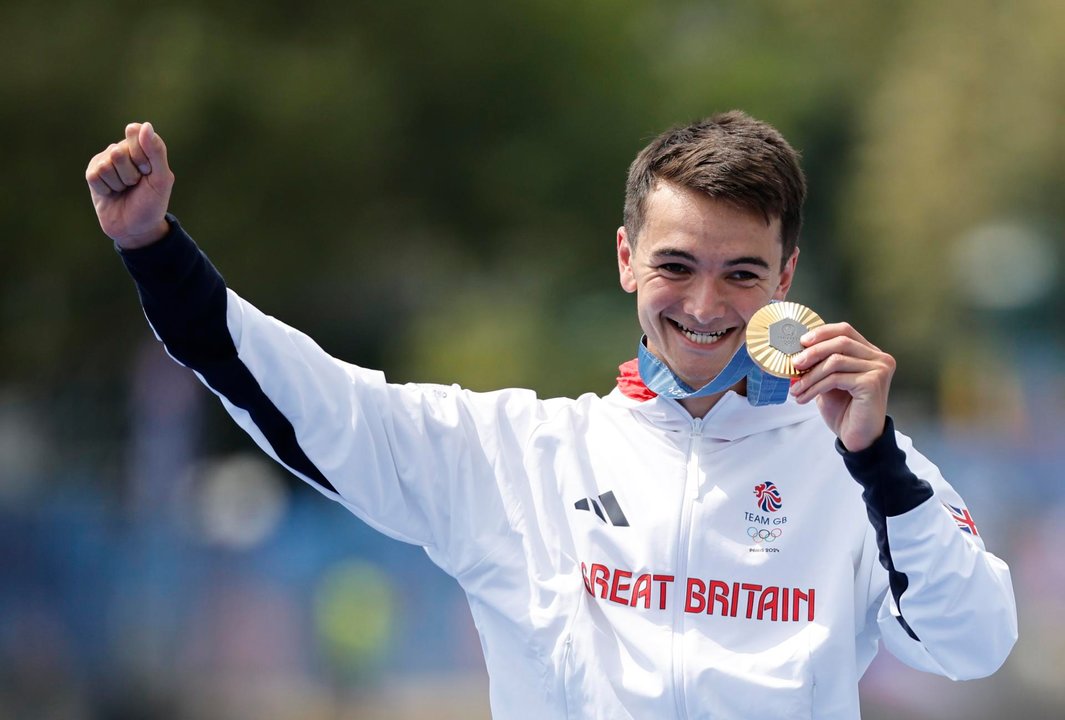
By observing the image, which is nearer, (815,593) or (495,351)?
(815,593)

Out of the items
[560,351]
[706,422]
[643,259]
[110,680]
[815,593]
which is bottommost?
[110,680]

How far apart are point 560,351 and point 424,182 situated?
1922mm

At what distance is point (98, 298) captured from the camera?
939cm

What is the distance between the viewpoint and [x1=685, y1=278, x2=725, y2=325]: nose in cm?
271

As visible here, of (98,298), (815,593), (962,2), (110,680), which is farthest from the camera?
(962,2)

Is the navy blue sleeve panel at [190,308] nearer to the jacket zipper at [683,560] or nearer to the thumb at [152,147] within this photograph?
the thumb at [152,147]

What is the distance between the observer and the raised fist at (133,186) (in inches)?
96.2

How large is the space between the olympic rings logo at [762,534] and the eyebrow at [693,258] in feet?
1.75

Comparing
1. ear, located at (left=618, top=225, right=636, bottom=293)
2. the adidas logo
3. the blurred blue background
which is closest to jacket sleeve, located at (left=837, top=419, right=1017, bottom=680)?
the adidas logo

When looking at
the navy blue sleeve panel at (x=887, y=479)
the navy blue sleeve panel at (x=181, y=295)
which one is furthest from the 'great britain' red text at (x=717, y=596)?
the navy blue sleeve panel at (x=181, y=295)

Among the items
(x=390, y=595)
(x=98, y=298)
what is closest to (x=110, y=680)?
(x=390, y=595)

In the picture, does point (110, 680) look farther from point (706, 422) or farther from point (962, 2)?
point (962, 2)

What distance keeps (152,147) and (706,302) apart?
1.09 metres

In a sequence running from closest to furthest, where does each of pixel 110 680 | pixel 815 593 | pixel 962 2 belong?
pixel 815 593 < pixel 110 680 < pixel 962 2
